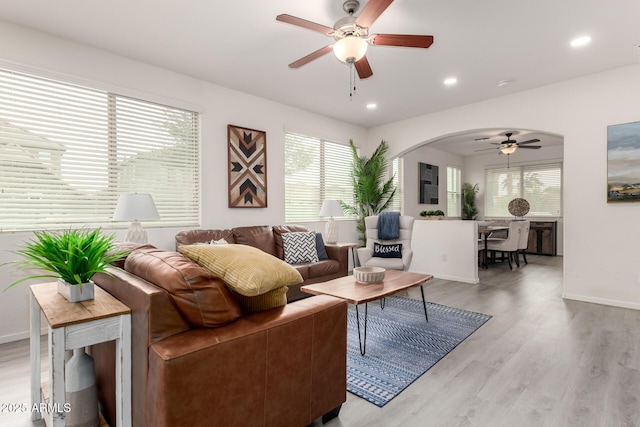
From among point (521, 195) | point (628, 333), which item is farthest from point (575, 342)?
point (521, 195)

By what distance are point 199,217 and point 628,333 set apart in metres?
4.45

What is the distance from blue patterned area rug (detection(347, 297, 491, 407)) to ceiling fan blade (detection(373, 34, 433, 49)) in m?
2.32

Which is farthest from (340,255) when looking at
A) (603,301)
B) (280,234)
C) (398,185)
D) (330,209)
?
(603,301)

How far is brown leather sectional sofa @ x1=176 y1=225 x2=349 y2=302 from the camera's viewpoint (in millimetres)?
3602

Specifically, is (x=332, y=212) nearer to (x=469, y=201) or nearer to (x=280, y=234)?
(x=280, y=234)

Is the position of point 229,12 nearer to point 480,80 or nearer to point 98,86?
point 98,86

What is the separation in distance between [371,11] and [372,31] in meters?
0.87

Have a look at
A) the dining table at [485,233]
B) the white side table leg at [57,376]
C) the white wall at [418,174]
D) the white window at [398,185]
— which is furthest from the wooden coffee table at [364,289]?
the white wall at [418,174]

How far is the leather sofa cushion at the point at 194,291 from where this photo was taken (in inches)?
49.0

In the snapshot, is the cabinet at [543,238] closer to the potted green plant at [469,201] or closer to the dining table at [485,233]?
the potted green plant at [469,201]

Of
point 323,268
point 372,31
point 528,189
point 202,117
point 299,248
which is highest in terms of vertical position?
point 372,31

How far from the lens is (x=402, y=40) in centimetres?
239

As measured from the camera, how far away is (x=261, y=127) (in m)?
4.53

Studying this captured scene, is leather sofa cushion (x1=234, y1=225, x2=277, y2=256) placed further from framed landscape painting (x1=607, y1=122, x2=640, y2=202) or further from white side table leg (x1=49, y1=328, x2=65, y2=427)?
framed landscape painting (x1=607, y1=122, x2=640, y2=202)
